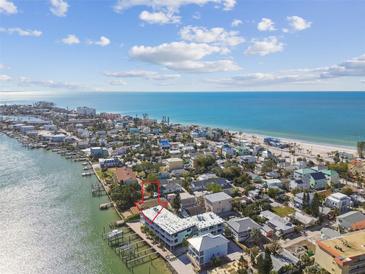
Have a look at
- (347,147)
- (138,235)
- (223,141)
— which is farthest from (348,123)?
(138,235)

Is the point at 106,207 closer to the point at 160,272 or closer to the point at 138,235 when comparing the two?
the point at 138,235

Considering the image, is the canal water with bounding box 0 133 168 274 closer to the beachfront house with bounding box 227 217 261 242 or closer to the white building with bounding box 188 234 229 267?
the white building with bounding box 188 234 229 267

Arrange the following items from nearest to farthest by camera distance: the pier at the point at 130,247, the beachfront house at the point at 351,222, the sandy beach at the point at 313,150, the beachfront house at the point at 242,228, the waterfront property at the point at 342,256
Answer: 1. the waterfront property at the point at 342,256
2. the pier at the point at 130,247
3. the beachfront house at the point at 242,228
4. the beachfront house at the point at 351,222
5. the sandy beach at the point at 313,150

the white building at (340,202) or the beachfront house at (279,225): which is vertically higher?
the white building at (340,202)

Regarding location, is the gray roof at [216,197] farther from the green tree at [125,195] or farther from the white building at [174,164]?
the white building at [174,164]

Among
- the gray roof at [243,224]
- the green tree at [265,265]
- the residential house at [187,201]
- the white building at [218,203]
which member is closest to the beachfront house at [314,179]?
the white building at [218,203]

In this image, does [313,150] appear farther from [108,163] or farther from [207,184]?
[108,163]

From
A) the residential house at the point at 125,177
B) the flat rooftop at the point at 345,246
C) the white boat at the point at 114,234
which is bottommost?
the white boat at the point at 114,234

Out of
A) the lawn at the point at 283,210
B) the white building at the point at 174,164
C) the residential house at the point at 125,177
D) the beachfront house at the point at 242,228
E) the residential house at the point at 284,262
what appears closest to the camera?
the residential house at the point at 284,262
